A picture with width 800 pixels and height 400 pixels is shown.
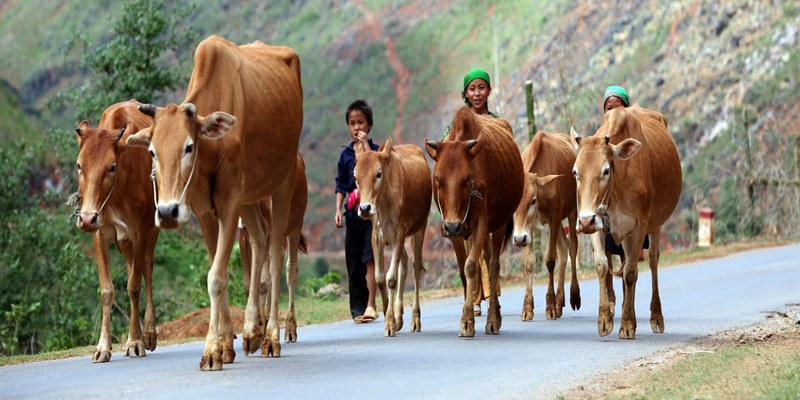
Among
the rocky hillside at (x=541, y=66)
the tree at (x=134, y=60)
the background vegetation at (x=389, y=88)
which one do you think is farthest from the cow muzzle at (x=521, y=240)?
the tree at (x=134, y=60)

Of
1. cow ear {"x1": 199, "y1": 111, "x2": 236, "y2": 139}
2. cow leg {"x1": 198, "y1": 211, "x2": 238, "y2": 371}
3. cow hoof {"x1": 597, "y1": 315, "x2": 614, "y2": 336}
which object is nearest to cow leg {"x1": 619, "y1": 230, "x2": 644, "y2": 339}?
cow hoof {"x1": 597, "y1": 315, "x2": 614, "y2": 336}

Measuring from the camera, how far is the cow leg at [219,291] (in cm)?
1002

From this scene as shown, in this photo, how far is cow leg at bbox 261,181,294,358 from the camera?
11344 mm

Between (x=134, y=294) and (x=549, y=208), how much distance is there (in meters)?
5.52

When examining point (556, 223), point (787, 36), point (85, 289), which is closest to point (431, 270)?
point (85, 289)

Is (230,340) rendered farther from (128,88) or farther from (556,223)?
(128,88)

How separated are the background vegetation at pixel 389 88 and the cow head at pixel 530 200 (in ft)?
22.4

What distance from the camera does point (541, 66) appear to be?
72.4m

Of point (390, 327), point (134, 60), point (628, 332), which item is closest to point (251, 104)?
Result: point (390, 327)

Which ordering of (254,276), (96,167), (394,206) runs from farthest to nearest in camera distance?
(394,206) < (96,167) < (254,276)

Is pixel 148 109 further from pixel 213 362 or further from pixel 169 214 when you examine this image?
pixel 213 362

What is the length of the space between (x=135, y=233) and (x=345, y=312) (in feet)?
20.1

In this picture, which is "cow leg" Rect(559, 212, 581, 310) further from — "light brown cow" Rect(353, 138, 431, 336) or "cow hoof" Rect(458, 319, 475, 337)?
"cow hoof" Rect(458, 319, 475, 337)

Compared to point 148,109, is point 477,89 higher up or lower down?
higher up
